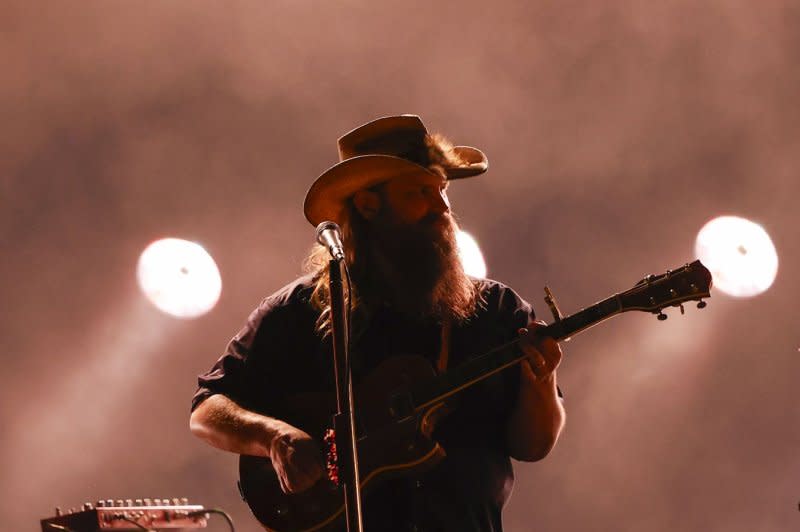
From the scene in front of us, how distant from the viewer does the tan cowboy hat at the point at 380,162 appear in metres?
3.03

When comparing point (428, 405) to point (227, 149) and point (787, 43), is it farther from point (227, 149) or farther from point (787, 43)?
point (787, 43)

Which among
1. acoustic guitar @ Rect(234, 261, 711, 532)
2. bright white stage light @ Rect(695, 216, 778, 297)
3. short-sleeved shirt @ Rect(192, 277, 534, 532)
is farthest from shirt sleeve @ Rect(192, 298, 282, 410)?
bright white stage light @ Rect(695, 216, 778, 297)

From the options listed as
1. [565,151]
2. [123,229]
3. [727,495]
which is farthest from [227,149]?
[727,495]

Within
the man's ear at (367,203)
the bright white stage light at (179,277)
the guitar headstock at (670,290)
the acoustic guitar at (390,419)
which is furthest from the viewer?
the bright white stage light at (179,277)

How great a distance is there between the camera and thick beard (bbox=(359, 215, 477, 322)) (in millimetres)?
2814

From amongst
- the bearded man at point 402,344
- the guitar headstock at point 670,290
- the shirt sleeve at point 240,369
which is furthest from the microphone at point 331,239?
the guitar headstock at point 670,290

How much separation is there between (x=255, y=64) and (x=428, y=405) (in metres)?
4.43

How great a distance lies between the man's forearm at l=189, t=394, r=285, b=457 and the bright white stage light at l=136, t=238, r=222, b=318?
11.8ft

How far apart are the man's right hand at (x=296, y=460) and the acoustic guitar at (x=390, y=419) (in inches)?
4.6

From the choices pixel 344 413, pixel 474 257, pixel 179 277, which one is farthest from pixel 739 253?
pixel 344 413

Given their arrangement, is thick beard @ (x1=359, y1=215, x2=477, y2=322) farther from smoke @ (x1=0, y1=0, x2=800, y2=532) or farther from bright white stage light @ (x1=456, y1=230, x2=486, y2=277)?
smoke @ (x1=0, y1=0, x2=800, y2=532)

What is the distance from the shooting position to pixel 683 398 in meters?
6.32

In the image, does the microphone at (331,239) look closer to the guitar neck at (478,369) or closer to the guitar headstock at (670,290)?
the guitar neck at (478,369)

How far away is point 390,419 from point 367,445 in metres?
0.10
